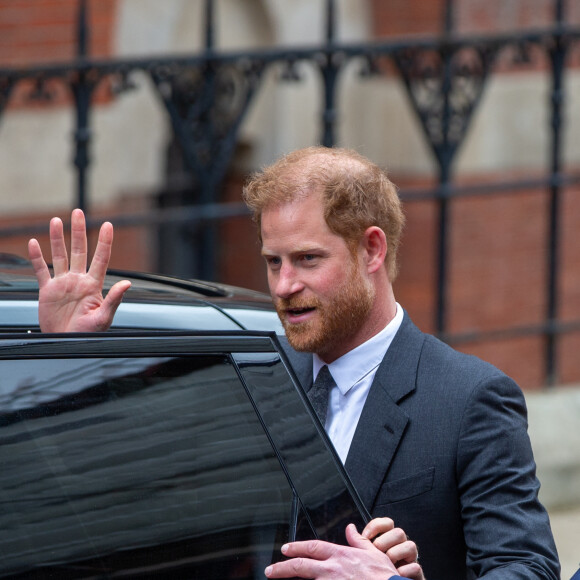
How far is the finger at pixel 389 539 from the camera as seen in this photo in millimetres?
2189

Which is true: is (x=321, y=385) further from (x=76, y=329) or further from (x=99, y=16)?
(x=99, y=16)

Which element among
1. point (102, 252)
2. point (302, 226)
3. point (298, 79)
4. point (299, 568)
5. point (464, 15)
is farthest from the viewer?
point (464, 15)

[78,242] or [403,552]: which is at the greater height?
[78,242]

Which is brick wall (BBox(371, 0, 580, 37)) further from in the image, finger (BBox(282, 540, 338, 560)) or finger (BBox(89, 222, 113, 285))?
finger (BBox(282, 540, 338, 560))

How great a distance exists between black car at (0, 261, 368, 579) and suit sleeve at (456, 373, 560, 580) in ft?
0.86

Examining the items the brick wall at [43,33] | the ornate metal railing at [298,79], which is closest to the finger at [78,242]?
the ornate metal railing at [298,79]

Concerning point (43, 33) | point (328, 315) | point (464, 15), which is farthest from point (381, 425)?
point (464, 15)

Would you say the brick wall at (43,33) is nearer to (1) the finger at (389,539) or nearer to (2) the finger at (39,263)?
(2) the finger at (39,263)

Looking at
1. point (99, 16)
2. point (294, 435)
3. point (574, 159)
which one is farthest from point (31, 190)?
point (294, 435)

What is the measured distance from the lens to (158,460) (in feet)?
7.16

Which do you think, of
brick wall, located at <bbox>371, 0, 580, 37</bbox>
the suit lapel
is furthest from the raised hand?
brick wall, located at <bbox>371, 0, 580, 37</bbox>

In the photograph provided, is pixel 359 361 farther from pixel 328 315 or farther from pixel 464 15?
pixel 464 15

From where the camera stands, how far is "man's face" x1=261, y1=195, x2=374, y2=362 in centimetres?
248

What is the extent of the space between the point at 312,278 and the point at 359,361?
208 mm
